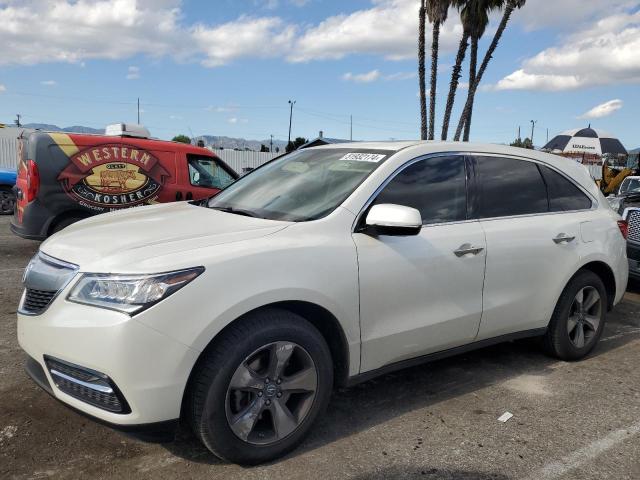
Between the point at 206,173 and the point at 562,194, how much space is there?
5.80m

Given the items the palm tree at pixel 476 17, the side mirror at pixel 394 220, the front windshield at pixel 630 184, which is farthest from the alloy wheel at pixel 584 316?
the palm tree at pixel 476 17

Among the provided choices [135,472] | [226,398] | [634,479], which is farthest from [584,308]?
[135,472]

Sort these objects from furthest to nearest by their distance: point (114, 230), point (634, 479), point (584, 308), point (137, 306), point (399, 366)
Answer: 1. point (584, 308)
2. point (399, 366)
3. point (114, 230)
4. point (634, 479)
5. point (137, 306)

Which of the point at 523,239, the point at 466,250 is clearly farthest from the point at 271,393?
the point at 523,239

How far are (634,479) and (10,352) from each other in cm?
416

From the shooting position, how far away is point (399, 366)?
3.32m

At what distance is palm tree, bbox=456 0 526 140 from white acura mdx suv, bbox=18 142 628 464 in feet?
52.2

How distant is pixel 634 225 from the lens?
694 cm

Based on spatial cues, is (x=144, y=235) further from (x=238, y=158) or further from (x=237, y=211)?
(x=238, y=158)

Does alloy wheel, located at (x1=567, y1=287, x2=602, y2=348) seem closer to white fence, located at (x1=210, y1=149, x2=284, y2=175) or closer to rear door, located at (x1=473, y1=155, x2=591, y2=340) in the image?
rear door, located at (x1=473, y1=155, x2=591, y2=340)

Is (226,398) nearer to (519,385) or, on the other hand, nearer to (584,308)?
(519,385)

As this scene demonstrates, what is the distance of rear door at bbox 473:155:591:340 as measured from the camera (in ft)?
12.3

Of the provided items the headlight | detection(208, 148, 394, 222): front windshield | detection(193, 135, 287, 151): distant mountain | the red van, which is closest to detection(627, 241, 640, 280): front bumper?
detection(208, 148, 394, 222): front windshield

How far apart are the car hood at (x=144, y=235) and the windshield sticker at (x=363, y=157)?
79cm
